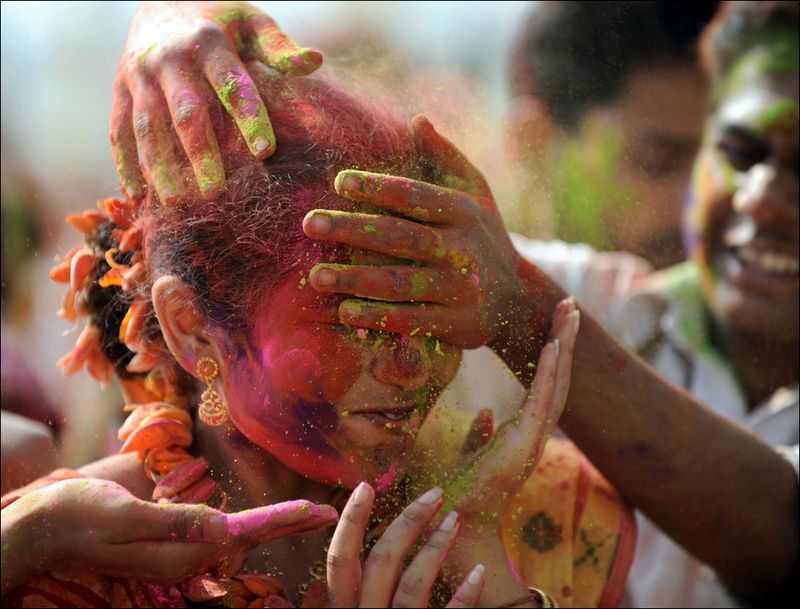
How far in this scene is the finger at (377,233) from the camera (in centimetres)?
91

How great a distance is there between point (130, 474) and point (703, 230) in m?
1.29

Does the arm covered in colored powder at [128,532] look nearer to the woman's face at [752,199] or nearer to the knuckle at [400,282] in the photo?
the knuckle at [400,282]

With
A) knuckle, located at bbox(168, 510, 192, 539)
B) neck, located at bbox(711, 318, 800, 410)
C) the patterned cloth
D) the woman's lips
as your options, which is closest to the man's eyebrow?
neck, located at bbox(711, 318, 800, 410)

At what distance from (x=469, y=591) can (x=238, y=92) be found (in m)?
0.55

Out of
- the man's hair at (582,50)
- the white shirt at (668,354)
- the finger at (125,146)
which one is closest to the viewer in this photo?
the finger at (125,146)

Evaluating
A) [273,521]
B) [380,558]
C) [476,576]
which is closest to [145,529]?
[273,521]

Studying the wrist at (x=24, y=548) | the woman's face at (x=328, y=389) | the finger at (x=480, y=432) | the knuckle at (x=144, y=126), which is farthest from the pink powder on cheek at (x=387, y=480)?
the knuckle at (x=144, y=126)

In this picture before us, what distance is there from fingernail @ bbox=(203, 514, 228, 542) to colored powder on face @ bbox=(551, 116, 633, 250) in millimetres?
788

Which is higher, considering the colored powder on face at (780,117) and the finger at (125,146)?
the finger at (125,146)

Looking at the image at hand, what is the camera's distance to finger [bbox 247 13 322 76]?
104cm

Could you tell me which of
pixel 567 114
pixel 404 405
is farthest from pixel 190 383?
pixel 567 114

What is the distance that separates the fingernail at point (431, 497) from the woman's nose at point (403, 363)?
11cm

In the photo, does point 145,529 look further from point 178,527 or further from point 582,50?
point 582,50

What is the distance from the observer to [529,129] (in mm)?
1358
